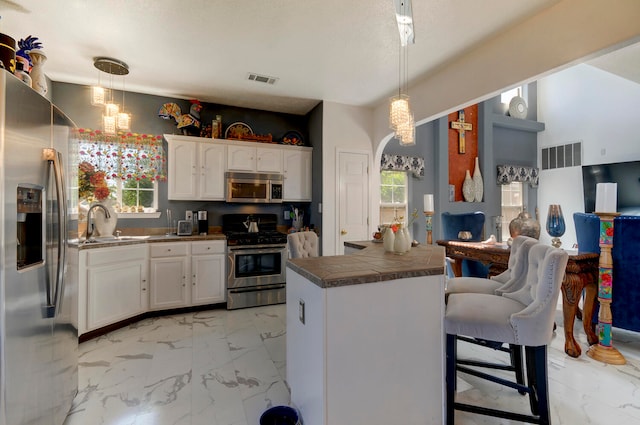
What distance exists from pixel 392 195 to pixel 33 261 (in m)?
4.86

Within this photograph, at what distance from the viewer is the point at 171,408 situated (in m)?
1.89

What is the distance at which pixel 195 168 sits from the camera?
3.92 metres

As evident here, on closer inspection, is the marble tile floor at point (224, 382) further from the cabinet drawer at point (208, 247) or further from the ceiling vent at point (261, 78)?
the ceiling vent at point (261, 78)

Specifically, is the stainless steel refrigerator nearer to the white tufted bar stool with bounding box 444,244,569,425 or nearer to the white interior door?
the white tufted bar stool with bounding box 444,244,569,425

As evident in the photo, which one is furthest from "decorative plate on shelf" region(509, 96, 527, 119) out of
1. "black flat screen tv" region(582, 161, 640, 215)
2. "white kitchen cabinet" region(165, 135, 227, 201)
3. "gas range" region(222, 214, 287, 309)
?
"white kitchen cabinet" region(165, 135, 227, 201)

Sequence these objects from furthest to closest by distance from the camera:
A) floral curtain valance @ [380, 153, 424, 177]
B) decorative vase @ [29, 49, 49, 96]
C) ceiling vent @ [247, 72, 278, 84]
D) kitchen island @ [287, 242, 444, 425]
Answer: floral curtain valance @ [380, 153, 424, 177] → ceiling vent @ [247, 72, 278, 84] → decorative vase @ [29, 49, 49, 96] → kitchen island @ [287, 242, 444, 425]

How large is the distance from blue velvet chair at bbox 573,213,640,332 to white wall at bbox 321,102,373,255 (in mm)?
2794

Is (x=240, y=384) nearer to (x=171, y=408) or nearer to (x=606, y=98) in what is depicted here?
(x=171, y=408)

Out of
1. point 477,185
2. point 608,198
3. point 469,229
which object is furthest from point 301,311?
point 477,185

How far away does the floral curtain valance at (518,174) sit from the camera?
20.7ft

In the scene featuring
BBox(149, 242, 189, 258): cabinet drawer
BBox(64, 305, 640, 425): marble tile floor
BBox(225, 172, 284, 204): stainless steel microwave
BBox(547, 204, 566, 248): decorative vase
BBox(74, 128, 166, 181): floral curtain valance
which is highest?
BBox(74, 128, 166, 181): floral curtain valance

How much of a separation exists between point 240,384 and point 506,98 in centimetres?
775

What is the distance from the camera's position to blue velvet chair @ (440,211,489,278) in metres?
3.76

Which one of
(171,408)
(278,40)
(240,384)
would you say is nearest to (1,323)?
(171,408)
